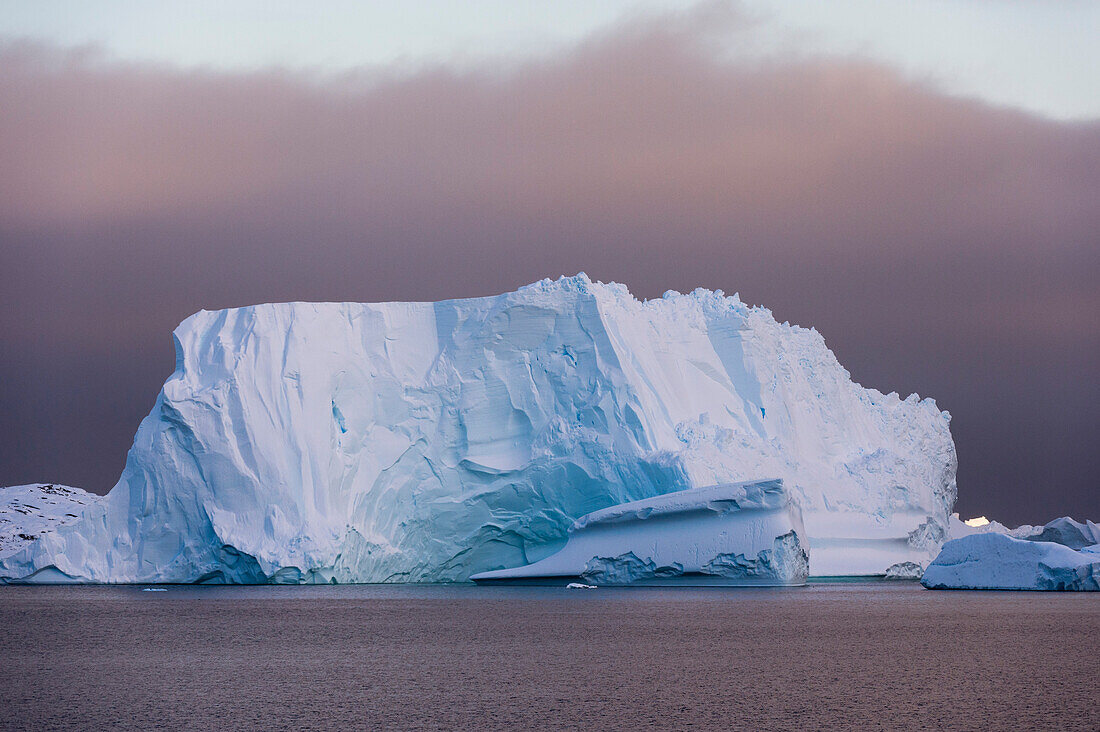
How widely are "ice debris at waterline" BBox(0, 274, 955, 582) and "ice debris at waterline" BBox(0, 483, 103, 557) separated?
10.2 metres

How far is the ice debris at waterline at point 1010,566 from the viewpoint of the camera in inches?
806

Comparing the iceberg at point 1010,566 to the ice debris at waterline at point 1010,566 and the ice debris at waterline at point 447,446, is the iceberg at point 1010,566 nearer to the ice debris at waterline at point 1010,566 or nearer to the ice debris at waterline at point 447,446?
the ice debris at waterline at point 1010,566

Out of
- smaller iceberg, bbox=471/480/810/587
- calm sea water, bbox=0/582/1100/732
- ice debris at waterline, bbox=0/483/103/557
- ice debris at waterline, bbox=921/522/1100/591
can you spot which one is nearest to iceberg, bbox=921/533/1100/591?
ice debris at waterline, bbox=921/522/1100/591

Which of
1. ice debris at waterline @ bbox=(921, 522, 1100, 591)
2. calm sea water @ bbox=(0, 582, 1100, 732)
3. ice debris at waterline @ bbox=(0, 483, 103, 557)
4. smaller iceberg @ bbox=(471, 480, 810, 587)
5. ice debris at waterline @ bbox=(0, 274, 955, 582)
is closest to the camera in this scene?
calm sea water @ bbox=(0, 582, 1100, 732)

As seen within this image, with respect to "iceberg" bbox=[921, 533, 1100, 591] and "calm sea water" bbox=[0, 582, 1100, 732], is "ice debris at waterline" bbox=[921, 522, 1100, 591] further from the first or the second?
"calm sea water" bbox=[0, 582, 1100, 732]

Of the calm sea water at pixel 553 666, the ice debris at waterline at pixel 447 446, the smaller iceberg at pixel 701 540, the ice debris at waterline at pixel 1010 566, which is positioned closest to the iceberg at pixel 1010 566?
the ice debris at waterline at pixel 1010 566

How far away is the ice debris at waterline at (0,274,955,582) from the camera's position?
21797mm

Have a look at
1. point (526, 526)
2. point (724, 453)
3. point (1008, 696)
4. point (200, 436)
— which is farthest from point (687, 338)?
point (1008, 696)

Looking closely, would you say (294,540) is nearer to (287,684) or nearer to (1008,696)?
(287,684)

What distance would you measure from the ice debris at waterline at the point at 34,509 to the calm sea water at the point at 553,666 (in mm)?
18316

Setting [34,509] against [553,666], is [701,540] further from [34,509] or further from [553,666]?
[34,509]

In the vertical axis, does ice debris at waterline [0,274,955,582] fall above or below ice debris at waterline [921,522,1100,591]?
above

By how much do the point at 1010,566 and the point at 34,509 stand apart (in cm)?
2707

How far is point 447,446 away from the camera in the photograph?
23656 mm
